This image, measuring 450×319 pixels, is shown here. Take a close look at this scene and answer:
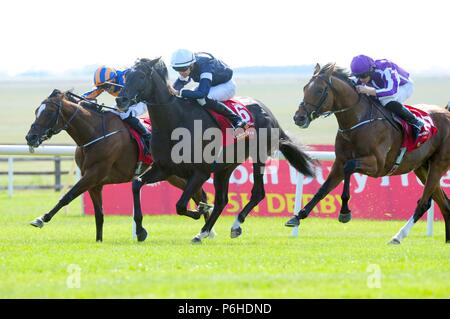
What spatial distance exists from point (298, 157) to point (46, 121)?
2914 millimetres

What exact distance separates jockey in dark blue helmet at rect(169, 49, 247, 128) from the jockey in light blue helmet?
4.33 feet

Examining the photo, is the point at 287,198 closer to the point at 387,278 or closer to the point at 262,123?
the point at 262,123

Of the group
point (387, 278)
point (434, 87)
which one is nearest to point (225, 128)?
point (387, 278)

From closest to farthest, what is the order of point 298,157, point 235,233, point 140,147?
point 235,233
point 140,147
point 298,157

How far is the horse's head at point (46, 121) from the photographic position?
10.9 m

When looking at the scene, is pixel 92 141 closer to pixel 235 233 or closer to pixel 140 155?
pixel 140 155

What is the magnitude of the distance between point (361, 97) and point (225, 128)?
4.82ft

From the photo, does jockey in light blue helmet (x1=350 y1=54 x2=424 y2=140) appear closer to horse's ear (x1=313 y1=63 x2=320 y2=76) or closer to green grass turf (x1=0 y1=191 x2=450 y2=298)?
horse's ear (x1=313 y1=63 x2=320 y2=76)

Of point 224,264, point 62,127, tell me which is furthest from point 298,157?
point 224,264

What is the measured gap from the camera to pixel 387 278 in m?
7.30

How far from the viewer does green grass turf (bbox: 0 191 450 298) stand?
6.65 meters

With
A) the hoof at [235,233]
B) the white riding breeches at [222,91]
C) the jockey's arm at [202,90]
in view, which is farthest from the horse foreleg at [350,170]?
the jockey's arm at [202,90]

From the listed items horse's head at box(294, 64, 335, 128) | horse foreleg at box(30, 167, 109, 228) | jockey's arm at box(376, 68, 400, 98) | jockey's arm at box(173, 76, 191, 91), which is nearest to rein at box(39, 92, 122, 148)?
horse foreleg at box(30, 167, 109, 228)

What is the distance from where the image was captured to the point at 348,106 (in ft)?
34.8
